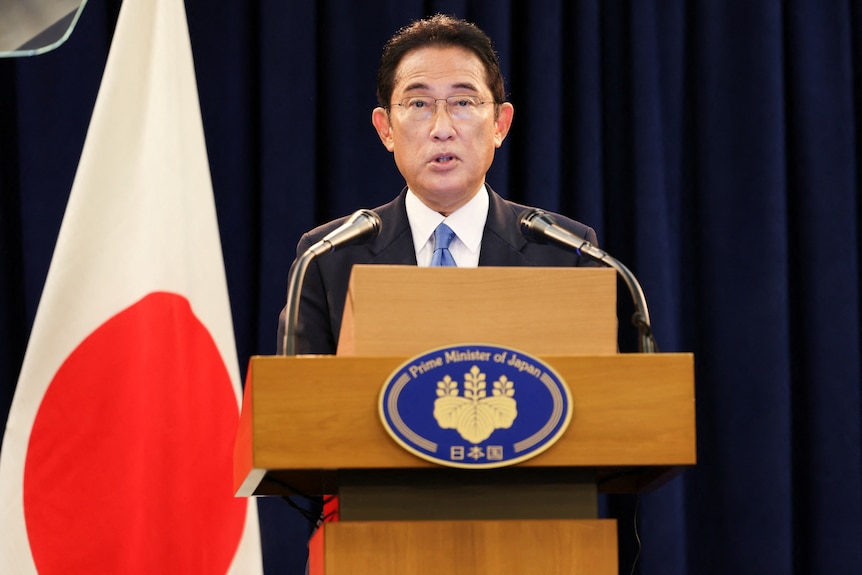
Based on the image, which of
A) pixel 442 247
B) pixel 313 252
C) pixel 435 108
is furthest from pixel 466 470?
pixel 435 108

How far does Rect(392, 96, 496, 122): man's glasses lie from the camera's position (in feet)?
8.43

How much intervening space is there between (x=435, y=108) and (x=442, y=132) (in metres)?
0.07

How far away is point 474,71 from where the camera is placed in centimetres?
261

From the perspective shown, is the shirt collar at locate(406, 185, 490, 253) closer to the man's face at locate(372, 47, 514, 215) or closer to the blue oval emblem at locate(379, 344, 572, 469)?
the man's face at locate(372, 47, 514, 215)

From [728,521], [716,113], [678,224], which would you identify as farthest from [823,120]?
[728,521]

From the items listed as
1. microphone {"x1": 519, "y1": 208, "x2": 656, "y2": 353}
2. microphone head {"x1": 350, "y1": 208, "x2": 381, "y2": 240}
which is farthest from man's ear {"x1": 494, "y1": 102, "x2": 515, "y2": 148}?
microphone head {"x1": 350, "y1": 208, "x2": 381, "y2": 240}

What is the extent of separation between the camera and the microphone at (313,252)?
5.92 feet

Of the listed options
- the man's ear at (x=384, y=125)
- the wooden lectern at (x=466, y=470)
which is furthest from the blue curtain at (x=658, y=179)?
the wooden lectern at (x=466, y=470)

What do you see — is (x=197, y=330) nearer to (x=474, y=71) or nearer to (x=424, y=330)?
(x=474, y=71)

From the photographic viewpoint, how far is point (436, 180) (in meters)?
2.54

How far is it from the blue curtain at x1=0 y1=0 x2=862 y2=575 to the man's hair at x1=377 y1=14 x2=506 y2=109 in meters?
0.90

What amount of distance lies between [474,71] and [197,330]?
103 centimetres

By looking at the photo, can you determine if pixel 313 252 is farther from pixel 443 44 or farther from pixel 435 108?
pixel 443 44

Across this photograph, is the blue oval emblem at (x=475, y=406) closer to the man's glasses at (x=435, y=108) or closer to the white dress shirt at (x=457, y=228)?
the white dress shirt at (x=457, y=228)
